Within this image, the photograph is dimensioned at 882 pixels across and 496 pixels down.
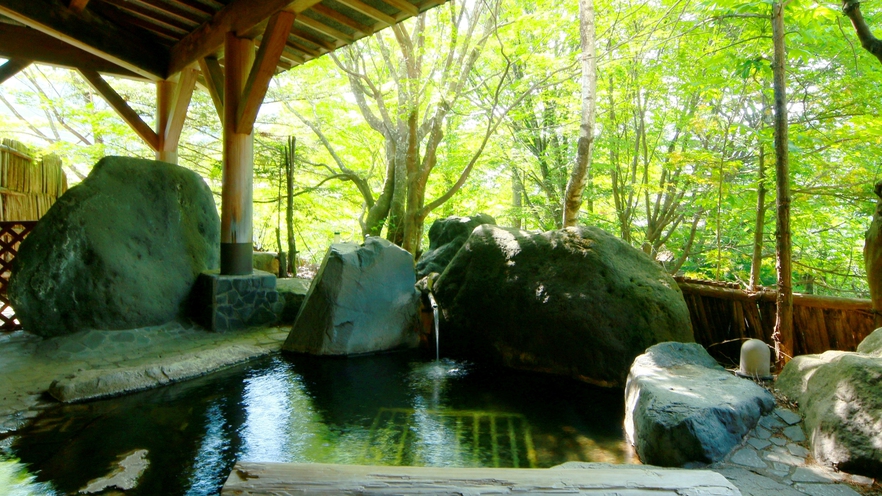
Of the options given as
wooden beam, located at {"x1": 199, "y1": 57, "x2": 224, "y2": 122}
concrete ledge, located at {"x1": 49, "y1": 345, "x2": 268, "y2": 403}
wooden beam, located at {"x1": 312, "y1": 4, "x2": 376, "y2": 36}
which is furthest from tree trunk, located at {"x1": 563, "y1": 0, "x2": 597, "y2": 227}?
Answer: wooden beam, located at {"x1": 199, "y1": 57, "x2": 224, "y2": 122}

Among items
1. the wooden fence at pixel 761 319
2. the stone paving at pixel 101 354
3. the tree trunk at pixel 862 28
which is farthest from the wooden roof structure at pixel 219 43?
the wooden fence at pixel 761 319

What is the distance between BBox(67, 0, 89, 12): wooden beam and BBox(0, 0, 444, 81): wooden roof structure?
0.01m

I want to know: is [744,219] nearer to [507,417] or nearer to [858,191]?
[858,191]

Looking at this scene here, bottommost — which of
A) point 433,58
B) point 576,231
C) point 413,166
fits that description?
point 576,231

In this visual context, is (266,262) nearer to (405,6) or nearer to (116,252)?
(116,252)

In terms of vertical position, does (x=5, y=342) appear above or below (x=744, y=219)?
below

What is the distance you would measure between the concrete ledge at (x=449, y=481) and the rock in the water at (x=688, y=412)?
0.56m

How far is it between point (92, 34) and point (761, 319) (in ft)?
29.1

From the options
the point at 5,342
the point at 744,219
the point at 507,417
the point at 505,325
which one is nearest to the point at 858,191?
the point at 744,219

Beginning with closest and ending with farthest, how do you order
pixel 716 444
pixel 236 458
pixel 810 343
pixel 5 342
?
1. pixel 716 444
2. pixel 236 458
3. pixel 810 343
4. pixel 5 342

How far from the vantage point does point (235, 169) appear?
6523mm

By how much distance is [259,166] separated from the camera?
1160 centimetres

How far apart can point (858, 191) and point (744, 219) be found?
2445 millimetres

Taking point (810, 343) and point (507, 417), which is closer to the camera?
point (507, 417)
